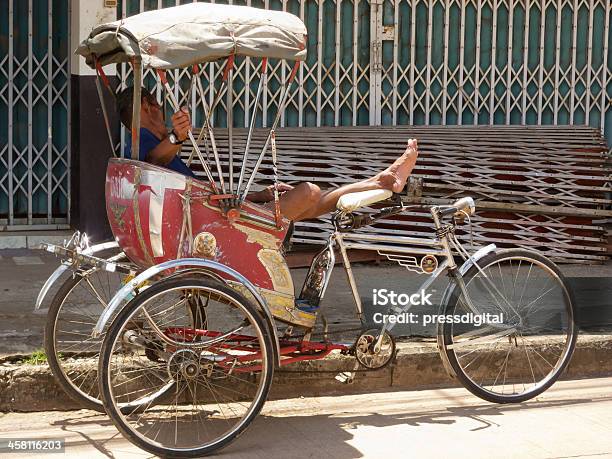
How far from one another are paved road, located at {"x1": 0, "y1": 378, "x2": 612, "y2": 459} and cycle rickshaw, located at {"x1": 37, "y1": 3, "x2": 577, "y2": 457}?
14cm

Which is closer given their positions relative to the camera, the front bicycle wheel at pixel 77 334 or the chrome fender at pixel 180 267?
the chrome fender at pixel 180 267

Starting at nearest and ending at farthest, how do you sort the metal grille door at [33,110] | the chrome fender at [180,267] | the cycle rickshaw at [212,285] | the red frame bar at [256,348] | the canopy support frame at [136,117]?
the chrome fender at [180,267] → the cycle rickshaw at [212,285] → the canopy support frame at [136,117] → the red frame bar at [256,348] → the metal grille door at [33,110]

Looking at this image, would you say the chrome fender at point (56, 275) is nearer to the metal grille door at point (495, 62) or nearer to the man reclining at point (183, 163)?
the man reclining at point (183, 163)

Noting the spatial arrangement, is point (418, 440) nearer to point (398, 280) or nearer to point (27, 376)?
point (27, 376)

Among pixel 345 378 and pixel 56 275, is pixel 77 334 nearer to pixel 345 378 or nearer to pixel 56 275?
pixel 56 275

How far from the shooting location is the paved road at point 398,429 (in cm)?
473

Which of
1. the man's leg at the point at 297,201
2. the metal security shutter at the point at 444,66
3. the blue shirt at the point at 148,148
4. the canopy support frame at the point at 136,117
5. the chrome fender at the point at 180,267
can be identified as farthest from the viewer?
the metal security shutter at the point at 444,66

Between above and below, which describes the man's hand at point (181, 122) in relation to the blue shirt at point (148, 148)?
above

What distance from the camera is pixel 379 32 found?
9305mm

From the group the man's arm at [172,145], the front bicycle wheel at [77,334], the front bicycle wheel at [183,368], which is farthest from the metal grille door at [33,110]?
the man's arm at [172,145]

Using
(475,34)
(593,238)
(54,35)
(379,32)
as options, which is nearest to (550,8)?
(475,34)

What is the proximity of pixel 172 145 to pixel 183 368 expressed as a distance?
1015 millimetres

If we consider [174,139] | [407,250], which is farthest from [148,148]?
[407,250]

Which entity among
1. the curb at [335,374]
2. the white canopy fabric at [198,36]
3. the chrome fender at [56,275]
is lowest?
the curb at [335,374]
